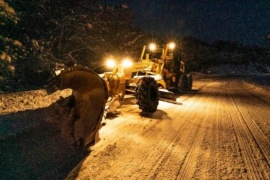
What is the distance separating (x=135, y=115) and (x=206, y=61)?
6026 centimetres

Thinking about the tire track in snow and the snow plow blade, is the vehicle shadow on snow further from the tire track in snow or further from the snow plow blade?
the tire track in snow

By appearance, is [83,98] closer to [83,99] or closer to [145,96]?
[83,99]

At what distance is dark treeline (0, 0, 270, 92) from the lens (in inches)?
314

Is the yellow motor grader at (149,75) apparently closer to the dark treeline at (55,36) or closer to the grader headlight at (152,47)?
the grader headlight at (152,47)

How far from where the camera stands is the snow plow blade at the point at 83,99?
472cm

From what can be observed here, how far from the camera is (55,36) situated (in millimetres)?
12484

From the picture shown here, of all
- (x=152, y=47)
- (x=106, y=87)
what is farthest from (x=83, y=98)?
(x=152, y=47)

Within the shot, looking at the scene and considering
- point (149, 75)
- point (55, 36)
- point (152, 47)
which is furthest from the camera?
point (152, 47)

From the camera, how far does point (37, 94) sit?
34.3ft

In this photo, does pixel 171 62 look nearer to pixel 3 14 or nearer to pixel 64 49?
pixel 64 49

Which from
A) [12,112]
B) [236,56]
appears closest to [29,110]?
[12,112]

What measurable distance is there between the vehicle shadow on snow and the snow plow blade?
0.35 m

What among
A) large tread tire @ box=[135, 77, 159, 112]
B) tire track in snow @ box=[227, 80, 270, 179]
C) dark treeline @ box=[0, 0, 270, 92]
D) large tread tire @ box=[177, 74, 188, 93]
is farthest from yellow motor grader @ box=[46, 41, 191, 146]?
tire track in snow @ box=[227, 80, 270, 179]

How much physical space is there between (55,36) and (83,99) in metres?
8.52
